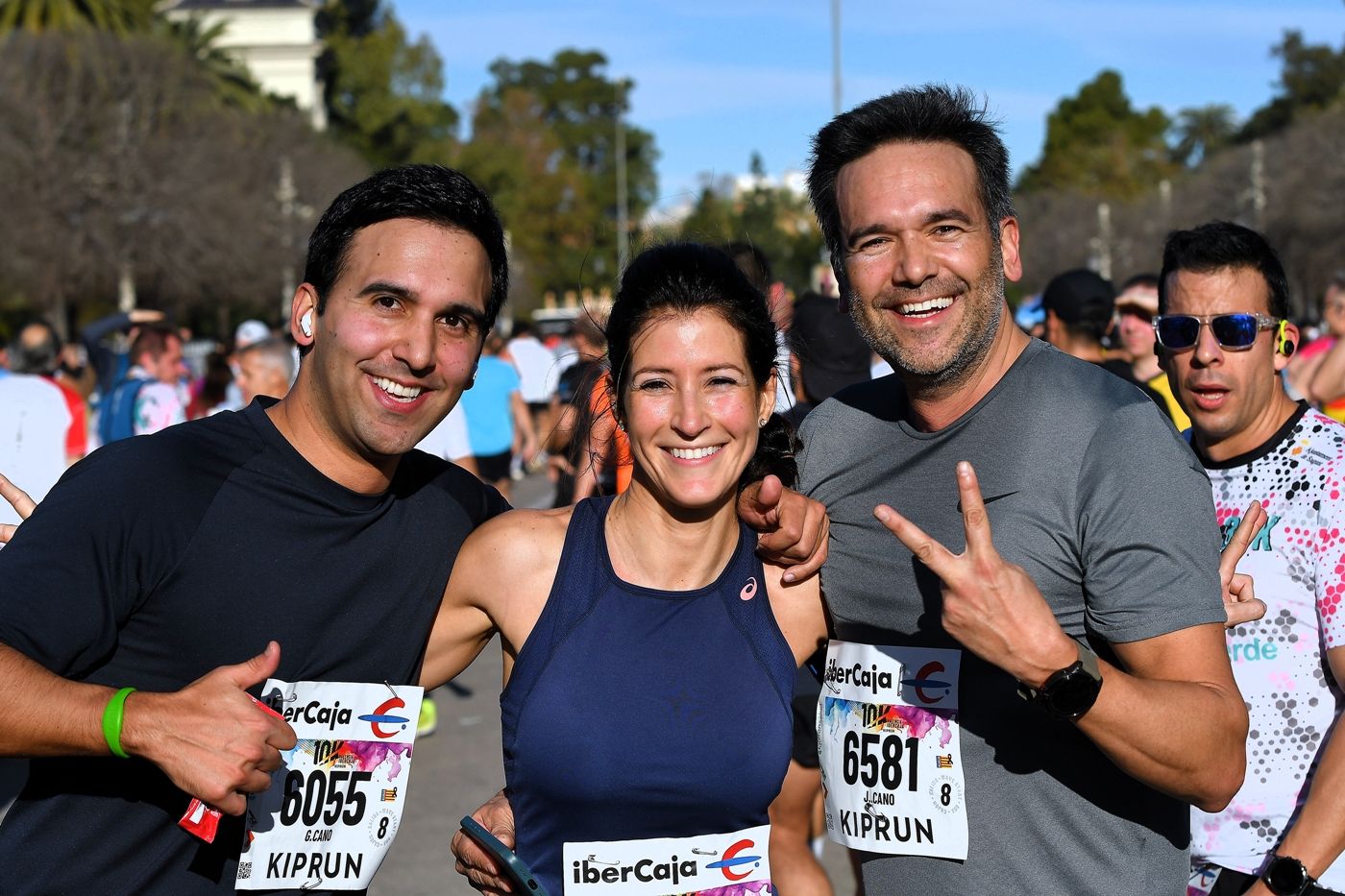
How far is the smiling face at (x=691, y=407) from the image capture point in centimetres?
298

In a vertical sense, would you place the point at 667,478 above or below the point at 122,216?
below

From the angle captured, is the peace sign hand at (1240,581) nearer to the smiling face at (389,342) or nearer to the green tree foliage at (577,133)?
the smiling face at (389,342)

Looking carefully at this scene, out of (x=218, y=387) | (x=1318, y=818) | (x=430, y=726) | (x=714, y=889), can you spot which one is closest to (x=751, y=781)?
(x=714, y=889)

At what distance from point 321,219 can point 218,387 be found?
7048mm

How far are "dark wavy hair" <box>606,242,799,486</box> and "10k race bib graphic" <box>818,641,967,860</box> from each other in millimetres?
541

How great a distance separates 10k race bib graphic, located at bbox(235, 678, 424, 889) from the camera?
279cm

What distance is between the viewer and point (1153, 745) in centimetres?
242

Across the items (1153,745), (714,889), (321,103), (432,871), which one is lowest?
(432,871)

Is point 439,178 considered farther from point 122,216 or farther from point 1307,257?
point 1307,257

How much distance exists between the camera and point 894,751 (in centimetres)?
283

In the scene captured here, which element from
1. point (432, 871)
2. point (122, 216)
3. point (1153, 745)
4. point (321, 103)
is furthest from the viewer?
point (321, 103)

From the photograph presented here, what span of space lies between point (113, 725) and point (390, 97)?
63.8 metres

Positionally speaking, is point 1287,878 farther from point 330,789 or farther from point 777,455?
point 330,789

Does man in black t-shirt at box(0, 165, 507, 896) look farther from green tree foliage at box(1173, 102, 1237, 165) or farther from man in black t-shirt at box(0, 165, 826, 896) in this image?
green tree foliage at box(1173, 102, 1237, 165)
